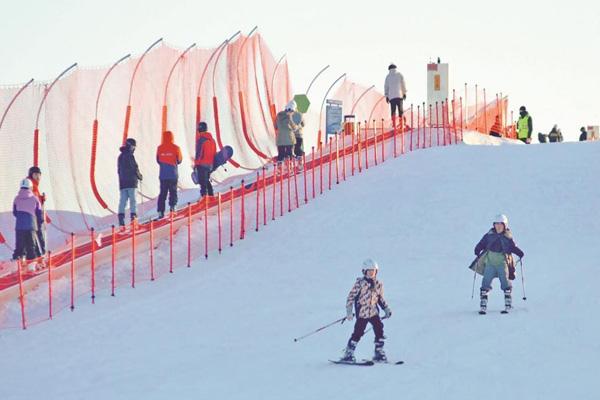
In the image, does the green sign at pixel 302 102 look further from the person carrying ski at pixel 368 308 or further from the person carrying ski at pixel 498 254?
the person carrying ski at pixel 368 308

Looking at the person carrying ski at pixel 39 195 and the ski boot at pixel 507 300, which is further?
the person carrying ski at pixel 39 195

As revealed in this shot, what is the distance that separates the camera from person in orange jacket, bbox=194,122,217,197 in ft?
79.5

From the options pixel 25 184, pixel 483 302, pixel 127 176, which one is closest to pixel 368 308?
pixel 483 302

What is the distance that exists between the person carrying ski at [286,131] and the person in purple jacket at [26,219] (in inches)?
314

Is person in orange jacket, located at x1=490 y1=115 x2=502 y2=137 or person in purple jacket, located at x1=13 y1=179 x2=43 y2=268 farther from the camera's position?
person in orange jacket, located at x1=490 y1=115 x2=502 y2=137

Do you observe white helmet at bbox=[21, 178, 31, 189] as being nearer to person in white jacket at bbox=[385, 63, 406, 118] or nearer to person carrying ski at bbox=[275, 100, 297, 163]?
person carrying ski at bbox=[275, 100, 297, 163]

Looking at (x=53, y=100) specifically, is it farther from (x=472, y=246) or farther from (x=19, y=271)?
(x=472, y=246)

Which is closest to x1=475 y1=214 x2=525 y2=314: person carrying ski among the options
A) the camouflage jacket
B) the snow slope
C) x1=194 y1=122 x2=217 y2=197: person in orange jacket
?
the snow slope

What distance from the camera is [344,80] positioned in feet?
119

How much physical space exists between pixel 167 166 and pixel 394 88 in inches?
353

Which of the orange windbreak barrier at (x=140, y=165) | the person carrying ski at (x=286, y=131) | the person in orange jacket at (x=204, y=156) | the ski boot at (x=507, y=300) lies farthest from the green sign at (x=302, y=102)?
the ski boot at (x=507, y=300)

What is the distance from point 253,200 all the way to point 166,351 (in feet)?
28.7

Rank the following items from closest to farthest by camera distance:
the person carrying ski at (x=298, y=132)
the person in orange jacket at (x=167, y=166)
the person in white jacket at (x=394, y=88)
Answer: the person in orange jacket at (x=167, y=166) → the person carrying ski at (x=298, y=132) → the person in white jacket at (x=394, y=88)

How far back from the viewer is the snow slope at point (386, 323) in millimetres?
14852
